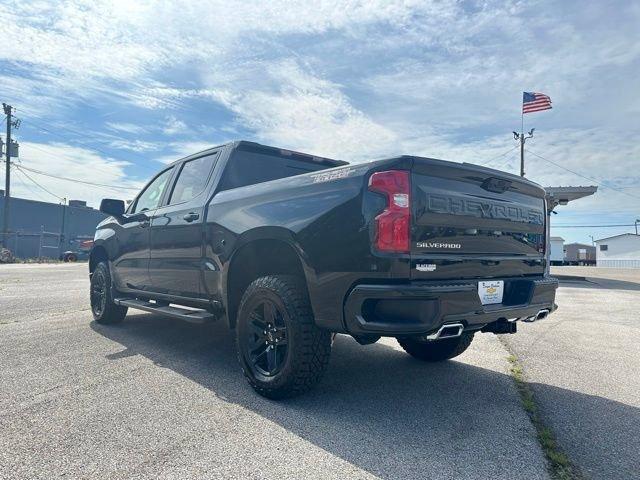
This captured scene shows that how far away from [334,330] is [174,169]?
3223 millimetres

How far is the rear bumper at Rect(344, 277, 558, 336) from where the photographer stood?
269 cm

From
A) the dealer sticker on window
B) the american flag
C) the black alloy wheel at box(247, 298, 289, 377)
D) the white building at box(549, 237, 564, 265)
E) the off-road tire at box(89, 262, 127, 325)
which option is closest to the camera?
the dealer sticker on window

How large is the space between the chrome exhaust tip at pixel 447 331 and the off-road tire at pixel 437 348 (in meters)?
1.52

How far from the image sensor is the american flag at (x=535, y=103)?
24.8 meters

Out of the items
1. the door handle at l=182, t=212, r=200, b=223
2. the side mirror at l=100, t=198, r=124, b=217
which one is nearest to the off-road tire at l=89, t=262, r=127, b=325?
the side mirror at l=100, t=198, r=124, b=217

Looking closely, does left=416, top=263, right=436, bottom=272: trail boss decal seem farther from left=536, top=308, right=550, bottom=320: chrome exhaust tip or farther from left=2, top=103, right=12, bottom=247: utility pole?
left=2, top=103, right=12, bottom=247: utility pole

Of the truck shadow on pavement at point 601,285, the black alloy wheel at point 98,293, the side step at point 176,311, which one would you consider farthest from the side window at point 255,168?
the truck shadow on pavement at point 601,285

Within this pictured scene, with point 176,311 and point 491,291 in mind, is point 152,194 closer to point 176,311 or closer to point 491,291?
point 176,311

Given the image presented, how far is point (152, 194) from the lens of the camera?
5.69m

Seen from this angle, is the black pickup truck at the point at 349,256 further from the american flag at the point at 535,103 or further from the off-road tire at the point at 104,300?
the american flag at the point at 535,103

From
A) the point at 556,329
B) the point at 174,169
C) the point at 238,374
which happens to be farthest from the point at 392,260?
the point at 556,329

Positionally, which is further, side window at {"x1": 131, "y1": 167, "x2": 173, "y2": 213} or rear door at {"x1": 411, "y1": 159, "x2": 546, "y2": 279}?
side window at {"x1": 131, "y1": 167, "x2": 173, "y2": 213}

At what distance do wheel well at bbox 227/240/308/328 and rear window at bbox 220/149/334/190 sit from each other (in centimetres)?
84

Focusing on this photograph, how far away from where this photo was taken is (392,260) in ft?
9.02
